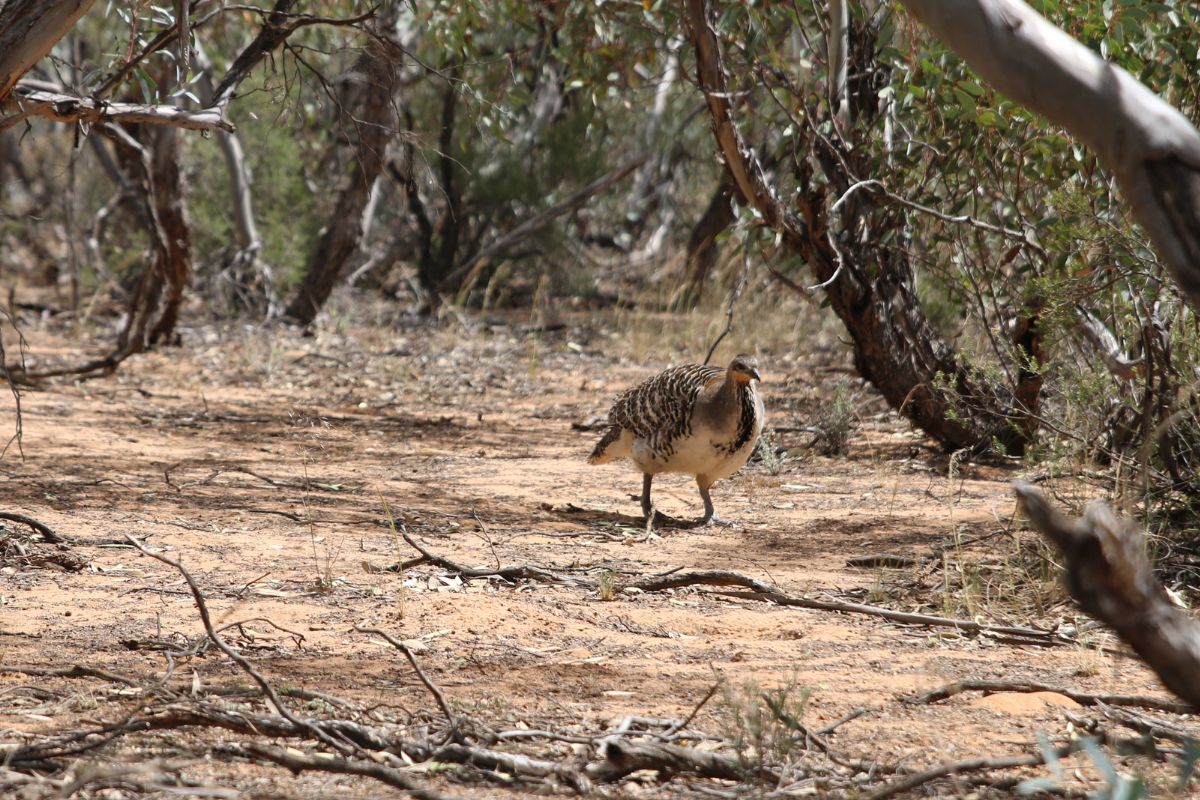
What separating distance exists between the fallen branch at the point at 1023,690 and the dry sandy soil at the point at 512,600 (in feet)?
0.13

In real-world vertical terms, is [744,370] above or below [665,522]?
above

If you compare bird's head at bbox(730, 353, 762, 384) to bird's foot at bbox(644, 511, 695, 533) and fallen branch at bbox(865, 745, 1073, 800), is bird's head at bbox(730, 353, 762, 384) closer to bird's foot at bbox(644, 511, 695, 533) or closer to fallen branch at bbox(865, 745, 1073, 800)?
bird's foot at bbox(644, 511, 695, 533)

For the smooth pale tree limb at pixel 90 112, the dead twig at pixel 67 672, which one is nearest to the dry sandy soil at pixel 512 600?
the dead twig at pixel 67 672

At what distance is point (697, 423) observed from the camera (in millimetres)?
6531

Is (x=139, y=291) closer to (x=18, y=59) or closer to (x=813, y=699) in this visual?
(x=18, y=59)

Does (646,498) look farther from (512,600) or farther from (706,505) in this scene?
(512,600)

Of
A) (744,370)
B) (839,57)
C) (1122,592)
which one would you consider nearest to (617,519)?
(744,370)

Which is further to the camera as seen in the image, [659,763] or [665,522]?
[665,522]

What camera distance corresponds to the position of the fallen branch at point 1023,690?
3754 millimetres

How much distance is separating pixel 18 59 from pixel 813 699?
10.4 feet

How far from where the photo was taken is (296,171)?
15.1 m

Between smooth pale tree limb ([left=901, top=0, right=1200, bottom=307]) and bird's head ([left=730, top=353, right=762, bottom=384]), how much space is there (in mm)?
3672

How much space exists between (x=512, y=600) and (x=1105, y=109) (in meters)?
3.10

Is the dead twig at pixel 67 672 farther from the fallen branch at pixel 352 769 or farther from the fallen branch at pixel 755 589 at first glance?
the fallen branch at pixel 755 589
